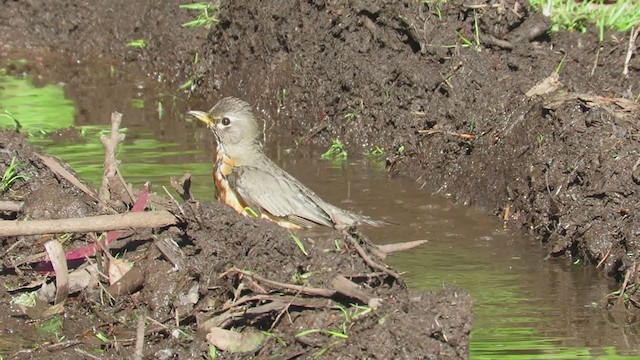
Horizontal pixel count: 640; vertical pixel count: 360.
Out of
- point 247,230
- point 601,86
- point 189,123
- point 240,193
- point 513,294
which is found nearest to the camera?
point 247,230

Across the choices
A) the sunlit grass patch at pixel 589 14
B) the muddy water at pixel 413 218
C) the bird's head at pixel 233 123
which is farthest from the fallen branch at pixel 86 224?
the sunlit grass patch at pixel 589 14

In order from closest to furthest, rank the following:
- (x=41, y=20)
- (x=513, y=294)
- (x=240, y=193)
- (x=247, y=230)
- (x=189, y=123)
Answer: (x=247, y=230)
(x=513, y=294)
(x=240, y=193)
(x=189, y=123)
(x=41, y=20)

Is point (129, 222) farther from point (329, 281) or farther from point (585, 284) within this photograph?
point (585, 284)

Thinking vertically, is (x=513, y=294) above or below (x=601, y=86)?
below

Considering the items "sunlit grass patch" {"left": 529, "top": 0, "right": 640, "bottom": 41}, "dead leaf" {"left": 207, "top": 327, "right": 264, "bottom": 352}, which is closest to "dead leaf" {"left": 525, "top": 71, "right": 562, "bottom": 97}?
"sunlit grass patch" {"left": 529, "top": 0, "right": 640, "bottom": 41}

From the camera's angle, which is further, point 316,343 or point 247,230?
point 247,230

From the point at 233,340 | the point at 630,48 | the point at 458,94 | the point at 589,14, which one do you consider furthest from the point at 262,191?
the point at 589,14

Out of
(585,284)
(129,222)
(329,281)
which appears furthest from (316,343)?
(585,284)

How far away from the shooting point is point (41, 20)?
49.1ft

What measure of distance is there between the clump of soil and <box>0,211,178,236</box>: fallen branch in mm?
156

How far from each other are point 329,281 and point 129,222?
1.31 metres

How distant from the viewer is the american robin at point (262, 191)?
8539 mm

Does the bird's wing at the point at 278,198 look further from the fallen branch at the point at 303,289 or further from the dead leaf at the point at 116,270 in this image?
the fallen branch at the point at 303,289

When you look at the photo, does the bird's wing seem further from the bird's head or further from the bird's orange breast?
the bird's head
